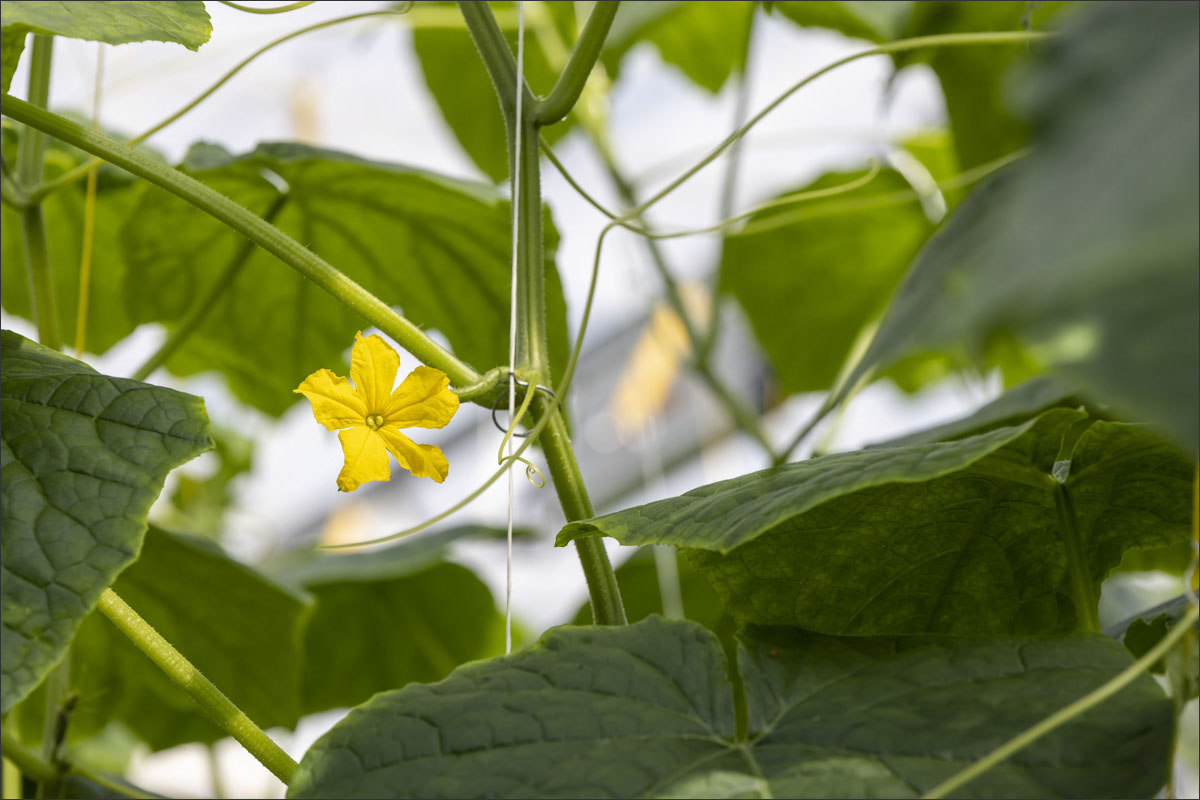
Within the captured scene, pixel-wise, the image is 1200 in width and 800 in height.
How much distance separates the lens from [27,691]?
283 mm

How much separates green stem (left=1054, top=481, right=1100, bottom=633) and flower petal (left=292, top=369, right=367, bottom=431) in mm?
244

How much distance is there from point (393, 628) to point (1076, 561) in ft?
2.37

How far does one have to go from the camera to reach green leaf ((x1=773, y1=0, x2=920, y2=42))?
73 cm

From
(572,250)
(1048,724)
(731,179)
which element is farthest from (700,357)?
(572,250)

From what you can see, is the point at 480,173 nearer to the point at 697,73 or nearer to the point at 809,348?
the point at 697,73

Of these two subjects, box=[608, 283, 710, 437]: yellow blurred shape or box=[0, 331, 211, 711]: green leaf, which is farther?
box=[608, 283, 710, 437]: yellow blurred shape

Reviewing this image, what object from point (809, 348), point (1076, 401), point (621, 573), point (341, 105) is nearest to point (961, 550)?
point (1076, 401)

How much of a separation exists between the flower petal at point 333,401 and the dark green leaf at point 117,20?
12cm

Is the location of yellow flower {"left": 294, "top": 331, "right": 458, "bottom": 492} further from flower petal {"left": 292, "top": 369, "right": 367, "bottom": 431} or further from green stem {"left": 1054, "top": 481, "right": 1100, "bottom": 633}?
green stem {"left": 1054, "top": 481, "right": 1100, "bottom": 633}

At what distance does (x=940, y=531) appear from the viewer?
405 mm

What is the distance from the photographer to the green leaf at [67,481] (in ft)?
0.99

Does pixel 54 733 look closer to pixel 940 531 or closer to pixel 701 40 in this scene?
pixel 940 531

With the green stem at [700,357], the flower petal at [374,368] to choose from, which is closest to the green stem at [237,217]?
the flower petal at [374,368]

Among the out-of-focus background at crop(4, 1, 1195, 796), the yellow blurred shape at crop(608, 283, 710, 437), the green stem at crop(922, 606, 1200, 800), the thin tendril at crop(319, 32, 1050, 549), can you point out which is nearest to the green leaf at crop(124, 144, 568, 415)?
the out-of-focus background at crop(4, 1, 1195, 796)
